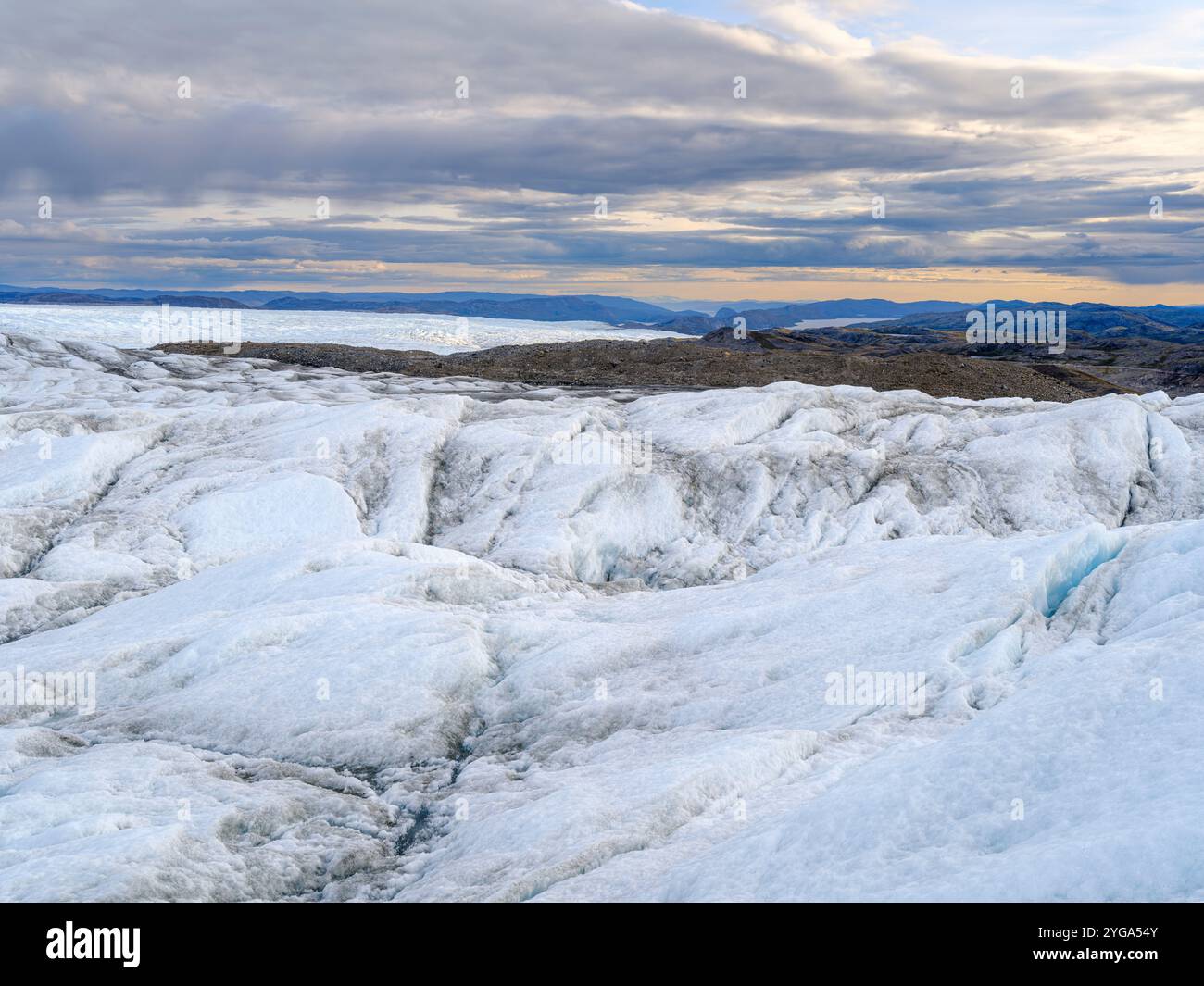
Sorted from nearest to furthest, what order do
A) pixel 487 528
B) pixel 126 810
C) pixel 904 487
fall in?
pixel 126 810, pixel 487 528, pixel 904 487

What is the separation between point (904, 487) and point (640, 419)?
1440 cm

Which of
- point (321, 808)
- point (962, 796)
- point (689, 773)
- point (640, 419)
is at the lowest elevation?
point (321, 808)

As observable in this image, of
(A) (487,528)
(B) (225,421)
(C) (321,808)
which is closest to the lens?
(C) (321,808)

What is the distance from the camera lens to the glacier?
11.8 meters

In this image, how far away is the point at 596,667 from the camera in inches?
807

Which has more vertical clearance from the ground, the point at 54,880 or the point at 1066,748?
the point at 1066,748

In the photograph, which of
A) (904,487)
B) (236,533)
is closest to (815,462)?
(904,487)

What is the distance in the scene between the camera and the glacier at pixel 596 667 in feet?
38.8

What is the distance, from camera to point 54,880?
12445mm

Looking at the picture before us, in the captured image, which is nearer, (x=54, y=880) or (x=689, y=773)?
(x=54, y=880)

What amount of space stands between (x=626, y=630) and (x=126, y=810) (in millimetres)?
11510

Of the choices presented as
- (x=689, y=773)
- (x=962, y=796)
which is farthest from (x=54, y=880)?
(x=962, y=796)
